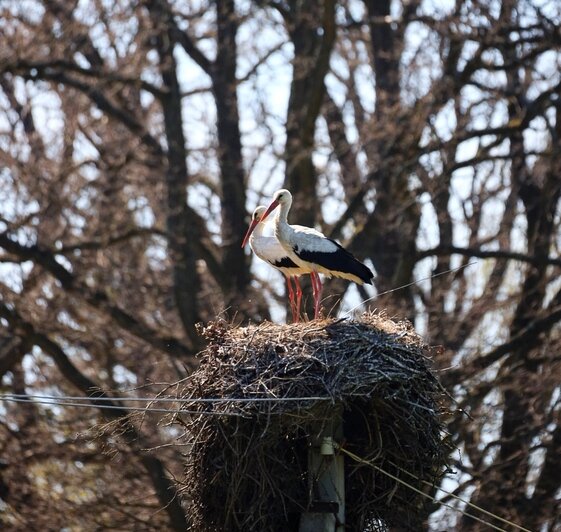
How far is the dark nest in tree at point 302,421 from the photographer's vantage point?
9.92 metres

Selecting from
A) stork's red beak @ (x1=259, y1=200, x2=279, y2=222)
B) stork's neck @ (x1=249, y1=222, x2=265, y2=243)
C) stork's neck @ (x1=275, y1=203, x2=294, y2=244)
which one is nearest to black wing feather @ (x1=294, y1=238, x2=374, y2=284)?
stork's neck @ (x1=275, y1=203, x2=294, y2=244)

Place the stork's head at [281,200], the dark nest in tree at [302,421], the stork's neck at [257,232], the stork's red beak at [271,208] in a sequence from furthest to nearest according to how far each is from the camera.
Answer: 1. the stork's neck at [257,232]
2. the stork's red beak at [271,208]
3. the stork's head at [281,200]
4. the dark nest in tree at [302,421]

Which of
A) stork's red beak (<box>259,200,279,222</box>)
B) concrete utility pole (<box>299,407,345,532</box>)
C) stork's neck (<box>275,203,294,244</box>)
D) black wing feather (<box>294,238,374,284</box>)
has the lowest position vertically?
concrete utility pole (<box>299,407,345,532</box>)

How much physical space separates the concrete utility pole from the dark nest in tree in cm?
10

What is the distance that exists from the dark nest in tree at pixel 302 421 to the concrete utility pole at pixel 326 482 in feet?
0.32

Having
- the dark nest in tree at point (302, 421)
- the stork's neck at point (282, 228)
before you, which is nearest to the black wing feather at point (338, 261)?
the stork's neck at point (282, 228)

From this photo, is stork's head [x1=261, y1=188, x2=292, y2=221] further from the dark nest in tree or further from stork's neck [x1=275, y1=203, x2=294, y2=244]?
the dark nest in tree

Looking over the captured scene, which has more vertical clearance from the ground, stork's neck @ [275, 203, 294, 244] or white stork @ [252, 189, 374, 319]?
stork's neck @ [275, 203, 294, 244]

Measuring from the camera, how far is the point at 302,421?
9883 millimetres

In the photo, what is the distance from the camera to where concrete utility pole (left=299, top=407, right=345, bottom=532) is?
999 centimetres

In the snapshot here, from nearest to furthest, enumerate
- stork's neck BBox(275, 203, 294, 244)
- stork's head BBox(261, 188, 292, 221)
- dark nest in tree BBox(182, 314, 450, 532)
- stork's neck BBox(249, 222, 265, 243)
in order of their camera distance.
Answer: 1. dark nest in tree BBox(182, 314, 450, 532)
2. stork's neck BBox(275, 203, 294, 244)
3. stork's head BBox(261, 188, 292, 221)
4. stork's neck BBox(249, 222, 265, 243)

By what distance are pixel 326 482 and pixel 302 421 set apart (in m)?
0.52

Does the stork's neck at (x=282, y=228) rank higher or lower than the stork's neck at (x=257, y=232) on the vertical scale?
lower

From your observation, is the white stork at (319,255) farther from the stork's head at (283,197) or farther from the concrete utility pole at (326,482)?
the concrete utility pole at (326,482)
